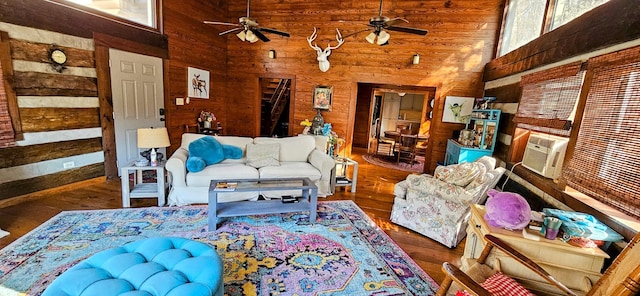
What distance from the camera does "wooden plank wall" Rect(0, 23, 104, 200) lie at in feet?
10.2

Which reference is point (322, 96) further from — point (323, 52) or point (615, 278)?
point (615, 278)

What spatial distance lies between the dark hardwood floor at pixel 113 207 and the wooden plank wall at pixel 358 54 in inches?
88.2

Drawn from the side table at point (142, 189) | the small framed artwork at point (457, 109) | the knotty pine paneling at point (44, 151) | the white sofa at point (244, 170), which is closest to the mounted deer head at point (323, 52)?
the white sofa at point (244, 170)

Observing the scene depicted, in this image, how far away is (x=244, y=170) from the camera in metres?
3.45

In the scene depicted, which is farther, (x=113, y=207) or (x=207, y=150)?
(x=207, y=150)

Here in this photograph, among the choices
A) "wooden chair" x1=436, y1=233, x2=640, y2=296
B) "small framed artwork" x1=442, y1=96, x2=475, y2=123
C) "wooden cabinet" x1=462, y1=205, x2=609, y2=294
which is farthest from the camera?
"small framed artwork" x1=442, y1=96, x2=475, y2=123

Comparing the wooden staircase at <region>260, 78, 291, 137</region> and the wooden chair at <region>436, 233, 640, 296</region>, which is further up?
the wooden staircase at <region>260, 78, 291, 137</region>

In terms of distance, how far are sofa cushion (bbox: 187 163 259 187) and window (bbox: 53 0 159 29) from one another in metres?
2.79

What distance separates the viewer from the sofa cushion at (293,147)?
4043 millimetres

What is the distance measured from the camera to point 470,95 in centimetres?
527

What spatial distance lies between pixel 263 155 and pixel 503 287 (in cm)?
305

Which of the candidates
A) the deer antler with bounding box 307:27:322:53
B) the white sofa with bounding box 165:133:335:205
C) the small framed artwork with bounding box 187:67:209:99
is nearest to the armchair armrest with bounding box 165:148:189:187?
the white sofa with bounding box 165:133:335:205

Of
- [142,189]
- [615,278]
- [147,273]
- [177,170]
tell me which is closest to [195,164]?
[177,170]

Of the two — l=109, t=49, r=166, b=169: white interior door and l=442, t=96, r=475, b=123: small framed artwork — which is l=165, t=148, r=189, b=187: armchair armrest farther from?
l=442, t=96, r=475, b=123: small framed artwork
